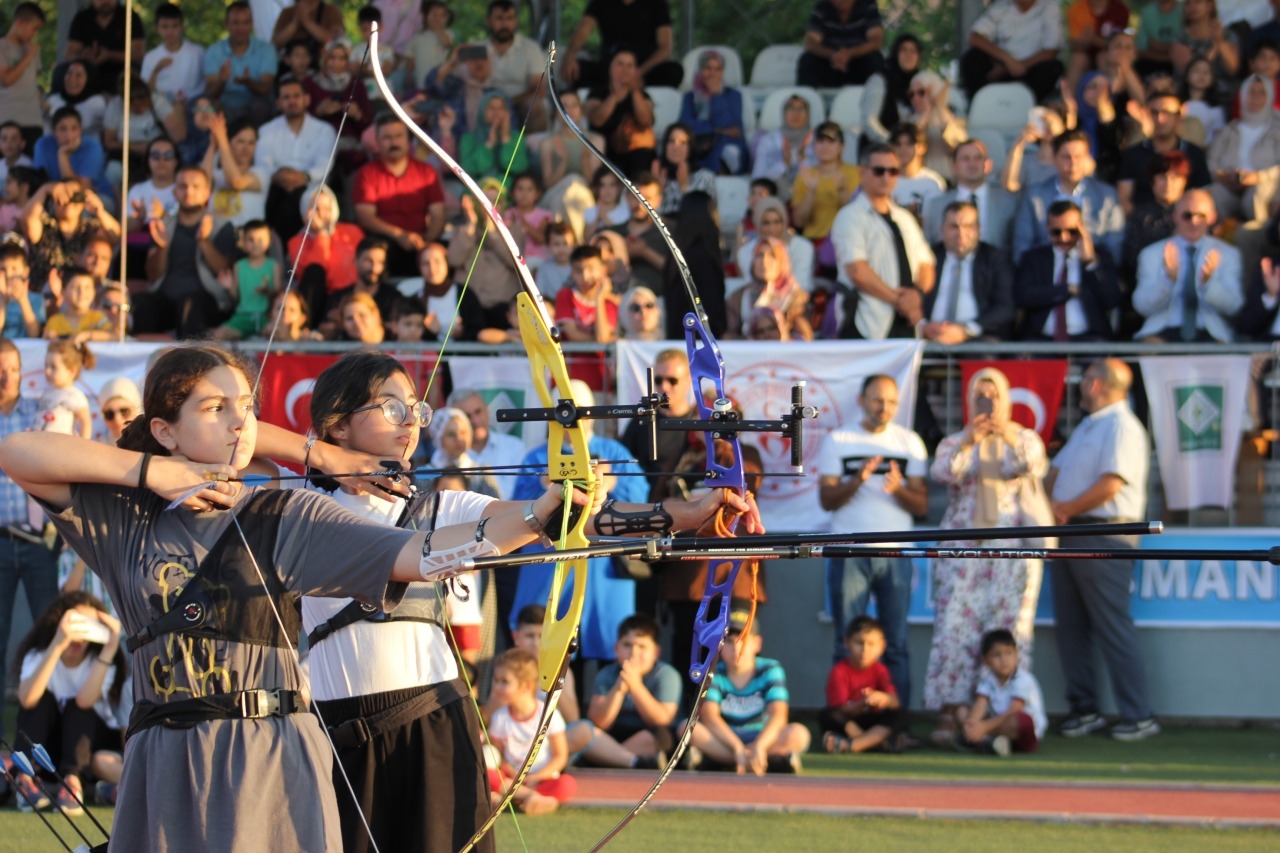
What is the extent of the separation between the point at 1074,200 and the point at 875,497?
230cm

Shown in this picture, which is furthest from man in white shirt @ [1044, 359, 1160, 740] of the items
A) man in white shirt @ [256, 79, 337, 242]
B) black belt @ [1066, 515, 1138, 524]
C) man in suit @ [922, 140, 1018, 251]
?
man in white shirt @ [256, 79, 337, 242]

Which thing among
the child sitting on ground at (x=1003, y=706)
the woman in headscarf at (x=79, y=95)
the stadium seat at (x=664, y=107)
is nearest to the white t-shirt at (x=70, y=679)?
the child sitting on ground at (x=1003, y=706)

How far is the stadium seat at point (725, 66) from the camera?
39.5ft

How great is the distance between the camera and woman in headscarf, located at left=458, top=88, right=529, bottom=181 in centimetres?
1093

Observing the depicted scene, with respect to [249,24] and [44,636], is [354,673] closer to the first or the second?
[44,636]

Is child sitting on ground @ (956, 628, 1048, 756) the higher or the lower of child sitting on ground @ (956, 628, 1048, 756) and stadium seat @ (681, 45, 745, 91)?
the lower

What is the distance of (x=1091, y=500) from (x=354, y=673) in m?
5.17

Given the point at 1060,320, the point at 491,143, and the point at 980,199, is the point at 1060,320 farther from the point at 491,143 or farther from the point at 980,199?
the point at 491,143

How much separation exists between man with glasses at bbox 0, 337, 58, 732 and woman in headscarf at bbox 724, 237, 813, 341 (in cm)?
368

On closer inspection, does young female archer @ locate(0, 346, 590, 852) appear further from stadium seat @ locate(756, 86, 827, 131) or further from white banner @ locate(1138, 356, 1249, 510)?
stadium seat @ locate(756, 86, 827, 131)

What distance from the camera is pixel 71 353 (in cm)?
873

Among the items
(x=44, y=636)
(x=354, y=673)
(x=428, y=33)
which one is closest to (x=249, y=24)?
(x=428, y=33)

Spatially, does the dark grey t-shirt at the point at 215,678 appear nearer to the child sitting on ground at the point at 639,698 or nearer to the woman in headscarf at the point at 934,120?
the child sitting on ground at the point at 639,698

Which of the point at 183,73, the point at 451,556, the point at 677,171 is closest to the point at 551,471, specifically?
the point at 451,556
